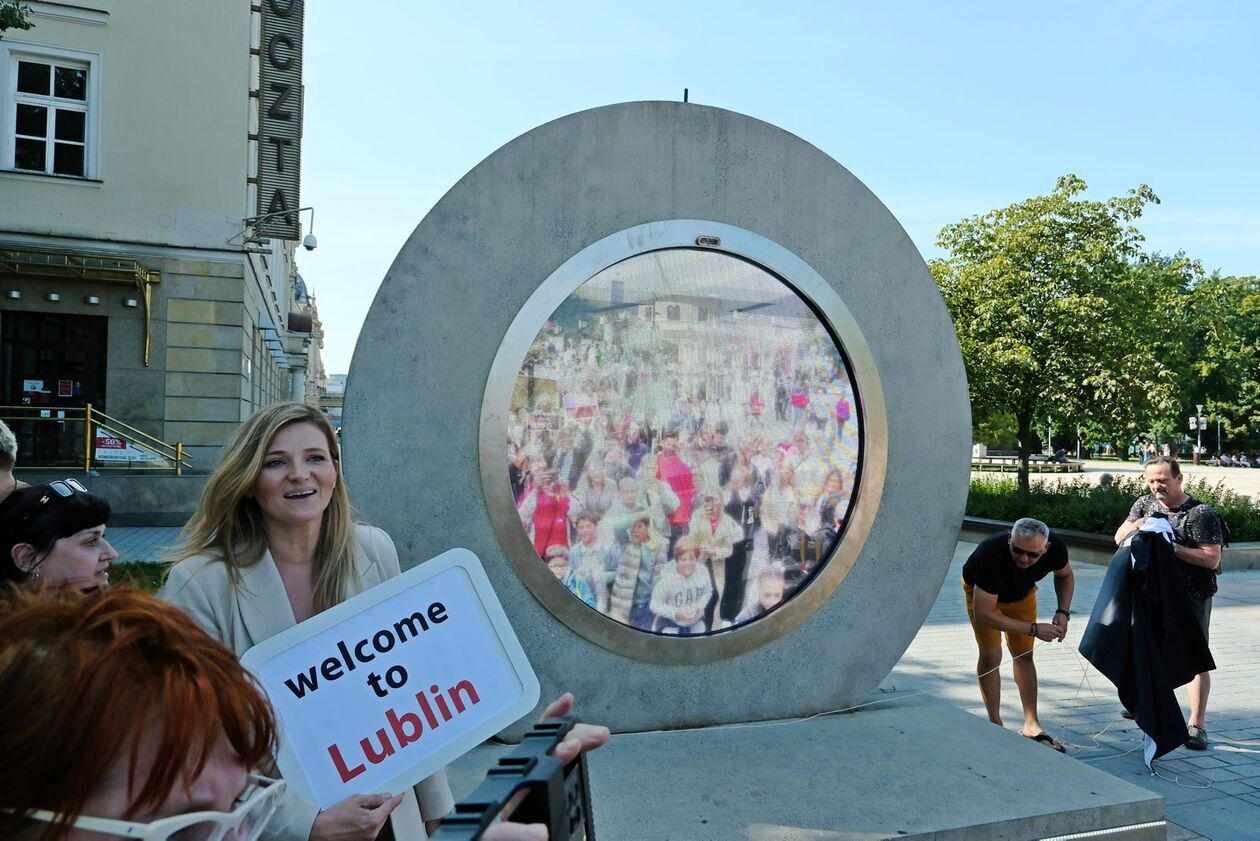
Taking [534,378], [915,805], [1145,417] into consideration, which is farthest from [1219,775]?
[1145,417]

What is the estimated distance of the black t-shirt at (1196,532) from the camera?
5734 millimetres

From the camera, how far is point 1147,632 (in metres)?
5.57

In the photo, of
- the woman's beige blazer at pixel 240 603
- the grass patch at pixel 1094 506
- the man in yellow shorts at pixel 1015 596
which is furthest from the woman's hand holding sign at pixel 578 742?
the grass patch at pixel 1094 506

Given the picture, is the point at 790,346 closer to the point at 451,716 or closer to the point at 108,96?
the point at 451,716

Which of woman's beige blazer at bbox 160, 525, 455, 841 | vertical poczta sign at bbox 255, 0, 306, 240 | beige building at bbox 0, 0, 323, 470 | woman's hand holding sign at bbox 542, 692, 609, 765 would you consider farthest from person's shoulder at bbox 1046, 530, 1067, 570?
beige building at bbox 0, 0, 323, 470

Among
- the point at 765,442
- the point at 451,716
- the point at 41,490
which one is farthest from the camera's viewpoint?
the point at 765,442

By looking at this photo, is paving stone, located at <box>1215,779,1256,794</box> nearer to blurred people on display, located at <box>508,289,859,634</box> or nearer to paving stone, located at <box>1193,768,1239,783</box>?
paving stone, located at <box>1193,768,1239,783</box>

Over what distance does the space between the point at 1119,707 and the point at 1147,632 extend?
1394mm

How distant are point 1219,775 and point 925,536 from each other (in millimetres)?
2184

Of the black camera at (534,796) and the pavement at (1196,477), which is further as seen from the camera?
the pavement at (1196,477)

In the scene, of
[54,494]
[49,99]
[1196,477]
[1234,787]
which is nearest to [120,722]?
[54,494]

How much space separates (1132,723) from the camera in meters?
6.31

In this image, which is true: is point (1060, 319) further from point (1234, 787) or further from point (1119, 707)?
point (1234, 787)

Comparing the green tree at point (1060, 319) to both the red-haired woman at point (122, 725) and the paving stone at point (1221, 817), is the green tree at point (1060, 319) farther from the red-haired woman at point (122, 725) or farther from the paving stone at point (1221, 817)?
the red-haired woman at point (122, 725)
